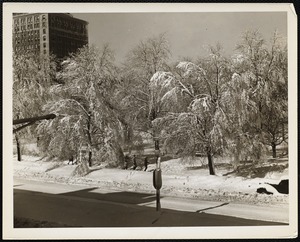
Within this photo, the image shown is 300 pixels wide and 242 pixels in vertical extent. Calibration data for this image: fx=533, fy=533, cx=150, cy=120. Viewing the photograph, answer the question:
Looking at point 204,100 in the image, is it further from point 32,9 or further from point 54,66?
point 32,9

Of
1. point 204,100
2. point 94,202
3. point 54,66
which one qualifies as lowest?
point 94,202

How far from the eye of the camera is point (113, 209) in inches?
130

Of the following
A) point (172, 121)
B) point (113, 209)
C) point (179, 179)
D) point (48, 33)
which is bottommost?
point (113, 209)

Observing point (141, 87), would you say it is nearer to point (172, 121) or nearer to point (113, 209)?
point (172, 121)

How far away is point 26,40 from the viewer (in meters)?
3.33

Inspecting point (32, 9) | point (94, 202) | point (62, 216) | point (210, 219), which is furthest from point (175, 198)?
point (32, 9)

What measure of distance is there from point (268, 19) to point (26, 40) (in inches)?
59.4

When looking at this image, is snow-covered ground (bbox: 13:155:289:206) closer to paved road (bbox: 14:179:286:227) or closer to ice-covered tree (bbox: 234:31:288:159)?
paved road (bbox: 14:179:286:227)

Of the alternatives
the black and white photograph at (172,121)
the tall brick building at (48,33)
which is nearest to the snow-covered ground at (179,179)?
the black and white photograph at (172,121)

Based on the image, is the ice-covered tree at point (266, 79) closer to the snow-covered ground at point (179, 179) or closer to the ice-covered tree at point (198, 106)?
the ice-covered tree at point (198, 106)

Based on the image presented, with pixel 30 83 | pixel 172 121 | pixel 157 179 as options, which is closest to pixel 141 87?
pixel 172 121

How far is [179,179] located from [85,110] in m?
0.73

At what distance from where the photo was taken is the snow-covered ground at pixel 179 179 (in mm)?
3279

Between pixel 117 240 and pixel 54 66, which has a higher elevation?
pixel 54 66
